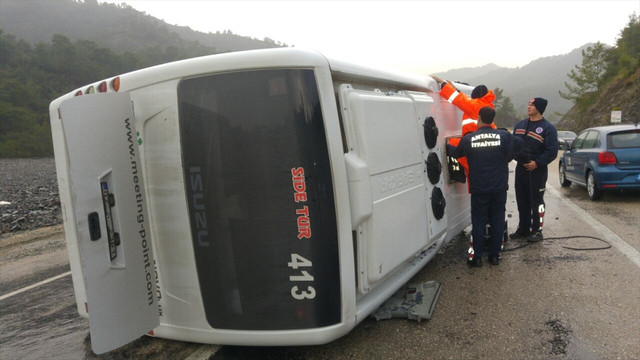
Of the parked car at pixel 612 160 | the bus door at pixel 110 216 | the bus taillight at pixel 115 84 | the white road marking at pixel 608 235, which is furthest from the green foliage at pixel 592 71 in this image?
the bus door at pixel 110 216

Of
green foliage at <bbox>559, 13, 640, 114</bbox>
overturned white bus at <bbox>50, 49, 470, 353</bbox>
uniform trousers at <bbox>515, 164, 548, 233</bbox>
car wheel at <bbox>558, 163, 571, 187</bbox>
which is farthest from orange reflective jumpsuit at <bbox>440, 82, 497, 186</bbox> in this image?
→ green foliage at <bbox>559, 13, 640, 114</bbox>

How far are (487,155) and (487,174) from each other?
202 millimetres

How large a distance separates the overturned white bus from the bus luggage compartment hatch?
0.72 metres

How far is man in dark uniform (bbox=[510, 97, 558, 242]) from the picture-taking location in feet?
16.7

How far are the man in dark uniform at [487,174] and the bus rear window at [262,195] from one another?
246 centimetres

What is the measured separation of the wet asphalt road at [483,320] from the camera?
274cm

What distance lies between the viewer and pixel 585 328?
293 centimetres

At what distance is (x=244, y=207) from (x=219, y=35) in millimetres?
184017

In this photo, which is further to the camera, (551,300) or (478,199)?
(478,199)

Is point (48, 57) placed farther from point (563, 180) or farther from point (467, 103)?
point (467, 103)

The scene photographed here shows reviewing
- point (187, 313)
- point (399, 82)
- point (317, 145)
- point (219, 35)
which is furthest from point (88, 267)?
point (219, 35)

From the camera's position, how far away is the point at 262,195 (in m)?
2.35

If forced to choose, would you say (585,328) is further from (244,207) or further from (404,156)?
(244,207)

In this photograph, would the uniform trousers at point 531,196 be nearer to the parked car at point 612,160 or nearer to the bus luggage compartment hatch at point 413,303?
the bus luggage compartment hatch at point 413,303
